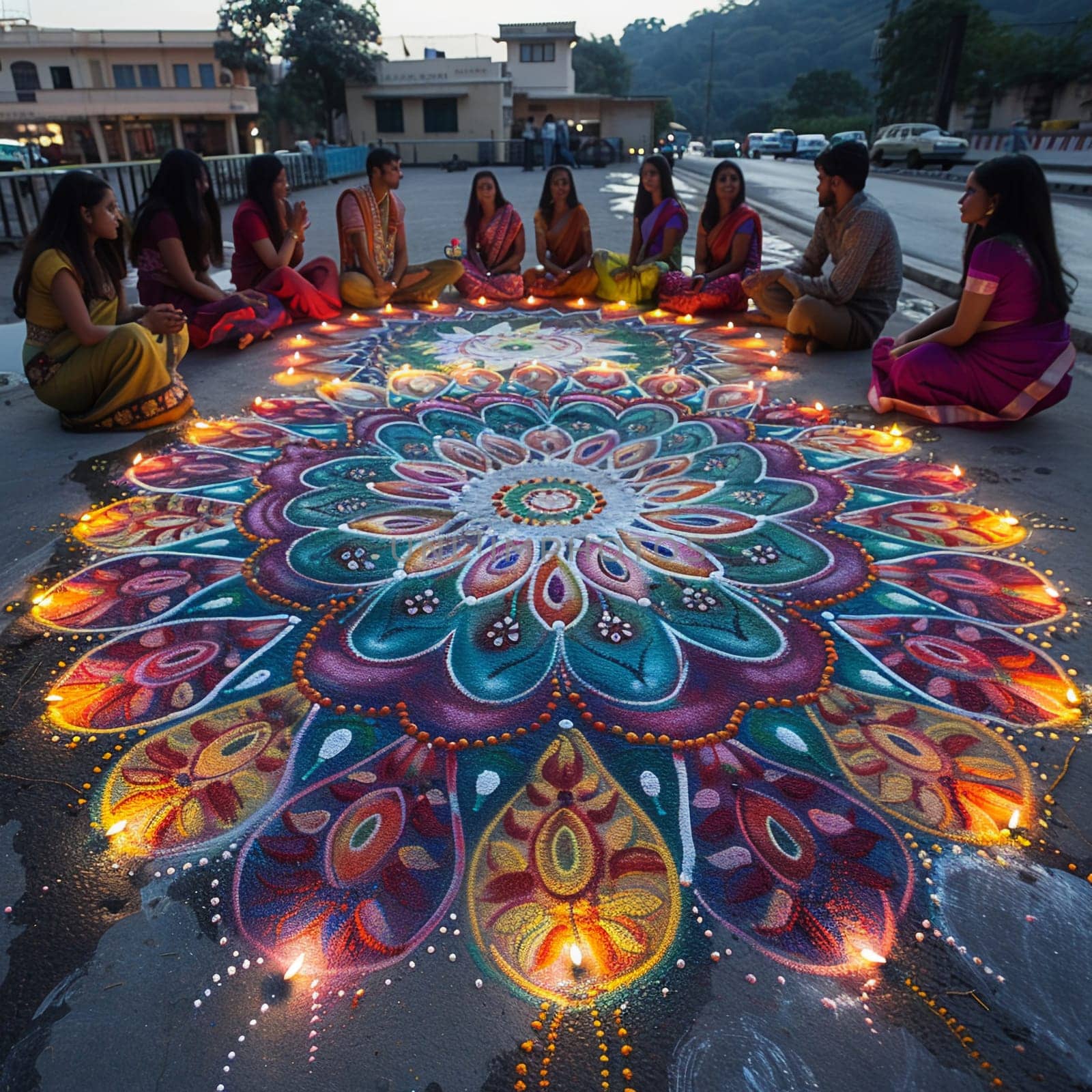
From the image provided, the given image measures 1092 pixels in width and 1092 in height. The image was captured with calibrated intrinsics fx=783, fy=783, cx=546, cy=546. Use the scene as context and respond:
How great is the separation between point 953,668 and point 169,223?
4741 millimetres

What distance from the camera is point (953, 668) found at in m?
2.18

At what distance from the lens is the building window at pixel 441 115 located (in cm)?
3238

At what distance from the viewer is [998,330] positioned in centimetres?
368

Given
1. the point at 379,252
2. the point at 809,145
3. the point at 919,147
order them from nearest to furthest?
the point at 379,252, the point at 919,147, the point at 809,145

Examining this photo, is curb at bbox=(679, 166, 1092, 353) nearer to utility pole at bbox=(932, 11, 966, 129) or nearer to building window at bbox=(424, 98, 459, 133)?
utility pole at bbox=(932, 11, 966, 129)

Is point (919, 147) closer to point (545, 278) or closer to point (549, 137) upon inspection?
point (549, 137)

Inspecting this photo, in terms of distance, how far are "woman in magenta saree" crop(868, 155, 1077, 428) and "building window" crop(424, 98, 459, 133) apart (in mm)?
33434

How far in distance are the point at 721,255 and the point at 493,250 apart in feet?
6.32

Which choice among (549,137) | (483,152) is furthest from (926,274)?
(483,152)

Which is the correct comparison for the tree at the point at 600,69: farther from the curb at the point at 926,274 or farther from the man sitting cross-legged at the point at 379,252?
the man sitting cross-legged at the point at 379,252

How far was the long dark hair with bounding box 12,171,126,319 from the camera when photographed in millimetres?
3350

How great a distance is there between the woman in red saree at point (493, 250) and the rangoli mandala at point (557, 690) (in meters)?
3.32

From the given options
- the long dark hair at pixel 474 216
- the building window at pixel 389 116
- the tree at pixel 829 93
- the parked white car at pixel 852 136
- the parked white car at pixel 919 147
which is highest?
the tree at pixel 829 93

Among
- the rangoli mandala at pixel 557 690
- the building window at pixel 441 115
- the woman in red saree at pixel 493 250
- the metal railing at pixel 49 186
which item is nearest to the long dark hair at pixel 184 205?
the rangoli mandala at pixel 557 690
